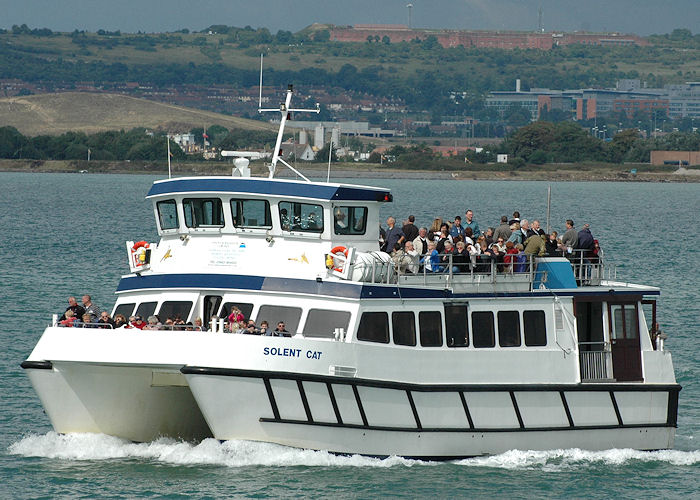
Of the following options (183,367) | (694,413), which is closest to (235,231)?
(183,367)

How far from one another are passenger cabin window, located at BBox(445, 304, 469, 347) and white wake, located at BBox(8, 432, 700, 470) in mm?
2040

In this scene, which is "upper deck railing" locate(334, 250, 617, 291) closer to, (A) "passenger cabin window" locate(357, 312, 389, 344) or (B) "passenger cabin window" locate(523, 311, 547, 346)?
(B) "passenger cabin window" locate(523, 311, 547, 346)

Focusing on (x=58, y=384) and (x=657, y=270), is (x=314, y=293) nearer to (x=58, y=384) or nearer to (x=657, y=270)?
(x=58, y=384)

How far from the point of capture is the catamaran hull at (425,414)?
67.5ft

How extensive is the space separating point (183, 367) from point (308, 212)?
4.03 metres

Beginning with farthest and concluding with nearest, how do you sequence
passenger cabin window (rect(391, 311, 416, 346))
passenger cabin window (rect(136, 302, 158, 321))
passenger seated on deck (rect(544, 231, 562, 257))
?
passenger seated on deck (rect(544, 231, 562, 257)), passenger cabin window (rect(136, 302, 158, 321)), passenger cabin window (rect(391, 311, 416, 346))

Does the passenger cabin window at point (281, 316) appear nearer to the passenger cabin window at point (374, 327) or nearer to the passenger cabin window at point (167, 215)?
the passenger cabin window at point (374, 327)

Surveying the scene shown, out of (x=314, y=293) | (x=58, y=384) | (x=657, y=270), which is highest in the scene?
(x=314, y=293)

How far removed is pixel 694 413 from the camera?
27969mm

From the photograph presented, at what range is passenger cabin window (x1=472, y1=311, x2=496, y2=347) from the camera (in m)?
22.6

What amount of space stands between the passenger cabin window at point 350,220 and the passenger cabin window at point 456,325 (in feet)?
7.28

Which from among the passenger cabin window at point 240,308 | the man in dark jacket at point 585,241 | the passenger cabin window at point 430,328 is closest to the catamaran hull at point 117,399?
the passenger cabin window at point 240,308

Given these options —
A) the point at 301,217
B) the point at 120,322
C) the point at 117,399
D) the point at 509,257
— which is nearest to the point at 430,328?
the point at 509,257

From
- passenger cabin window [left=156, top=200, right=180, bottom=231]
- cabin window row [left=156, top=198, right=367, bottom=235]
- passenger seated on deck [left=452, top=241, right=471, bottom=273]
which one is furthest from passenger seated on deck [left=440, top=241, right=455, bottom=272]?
passenger cabin window [left=156, top=200, right=180, bottom=231]
